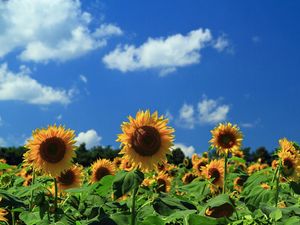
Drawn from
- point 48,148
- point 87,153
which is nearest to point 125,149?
point 48,148

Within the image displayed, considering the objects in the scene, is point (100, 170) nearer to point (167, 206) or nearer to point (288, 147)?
point (288, 147)

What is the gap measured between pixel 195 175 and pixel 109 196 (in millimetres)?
5304

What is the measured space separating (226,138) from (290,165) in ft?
6.52

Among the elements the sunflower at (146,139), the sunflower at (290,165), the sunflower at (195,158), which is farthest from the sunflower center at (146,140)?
the sunflower at (195,158)

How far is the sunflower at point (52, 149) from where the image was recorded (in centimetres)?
579

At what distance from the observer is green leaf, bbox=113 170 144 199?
3.97 m

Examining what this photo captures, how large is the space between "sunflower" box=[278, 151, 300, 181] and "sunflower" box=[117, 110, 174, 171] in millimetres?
2295

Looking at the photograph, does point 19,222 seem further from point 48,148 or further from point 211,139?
point 211,139

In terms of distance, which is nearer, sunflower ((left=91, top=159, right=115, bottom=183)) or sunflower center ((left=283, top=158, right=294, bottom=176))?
sunflower center ((left=283, top=158, right=294, bottom=176))

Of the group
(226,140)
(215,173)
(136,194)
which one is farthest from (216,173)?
(136,194)

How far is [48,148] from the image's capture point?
5824 millimetres

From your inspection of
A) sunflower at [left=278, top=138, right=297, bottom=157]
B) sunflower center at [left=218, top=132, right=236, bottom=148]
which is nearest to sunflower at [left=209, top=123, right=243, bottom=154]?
sunflower center at [left=218, top=132, right=236, bottom=148]

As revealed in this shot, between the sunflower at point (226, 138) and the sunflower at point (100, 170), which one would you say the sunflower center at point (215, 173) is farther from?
the sunflower at point (100, 170)

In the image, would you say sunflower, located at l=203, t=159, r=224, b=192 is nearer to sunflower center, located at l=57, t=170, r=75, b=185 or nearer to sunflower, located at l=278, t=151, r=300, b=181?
sunflower, located at l=278, t=151, r=300, b=181
